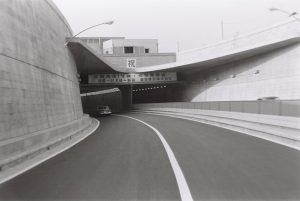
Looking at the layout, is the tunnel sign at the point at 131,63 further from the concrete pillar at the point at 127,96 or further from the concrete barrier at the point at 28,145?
the concrete barrier at the point at 28,145

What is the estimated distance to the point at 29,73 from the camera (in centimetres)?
1436

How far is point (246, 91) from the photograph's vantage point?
34.8 metres

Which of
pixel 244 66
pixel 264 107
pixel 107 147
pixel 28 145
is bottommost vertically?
pixel 107 147

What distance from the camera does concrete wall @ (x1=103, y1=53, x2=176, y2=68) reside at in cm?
5850

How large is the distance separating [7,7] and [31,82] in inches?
109

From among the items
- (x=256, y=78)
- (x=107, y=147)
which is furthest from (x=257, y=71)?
(x=107, y=147)

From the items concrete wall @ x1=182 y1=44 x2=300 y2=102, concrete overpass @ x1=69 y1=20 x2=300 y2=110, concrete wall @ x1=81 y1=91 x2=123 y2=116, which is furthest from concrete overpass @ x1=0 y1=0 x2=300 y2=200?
concrete wall @ x1=81 y1=91 x2=123 y2=116

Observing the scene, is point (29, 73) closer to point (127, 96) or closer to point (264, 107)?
point (264, 107)

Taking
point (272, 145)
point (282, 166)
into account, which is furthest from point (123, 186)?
point (272, 145)

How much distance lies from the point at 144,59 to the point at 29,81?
148 ft

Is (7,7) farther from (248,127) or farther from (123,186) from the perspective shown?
(248,127)

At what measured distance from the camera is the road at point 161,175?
6.29m

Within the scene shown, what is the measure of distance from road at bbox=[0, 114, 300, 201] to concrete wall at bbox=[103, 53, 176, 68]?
1856 inches

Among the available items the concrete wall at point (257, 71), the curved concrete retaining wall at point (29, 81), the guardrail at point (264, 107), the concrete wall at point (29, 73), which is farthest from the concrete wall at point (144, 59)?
the curved concrete retaining wall at point (29, 81)
